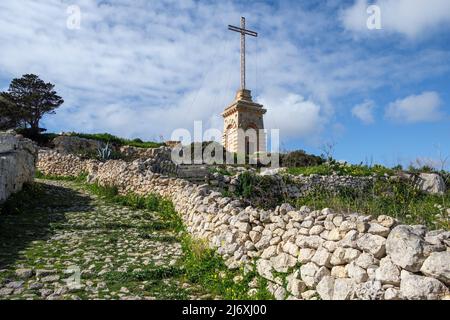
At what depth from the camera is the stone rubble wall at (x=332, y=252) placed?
363cm

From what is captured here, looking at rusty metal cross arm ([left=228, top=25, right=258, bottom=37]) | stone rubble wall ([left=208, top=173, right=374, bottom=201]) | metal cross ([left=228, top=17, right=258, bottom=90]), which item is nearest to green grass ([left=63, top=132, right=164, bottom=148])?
metal cross ([left=228, top=17, right=258, bottom=90])

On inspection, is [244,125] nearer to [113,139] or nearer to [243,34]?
[243,34]

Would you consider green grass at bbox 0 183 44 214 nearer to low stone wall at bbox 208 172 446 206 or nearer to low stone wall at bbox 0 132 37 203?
low stone wall at bbox 0 132 37 203

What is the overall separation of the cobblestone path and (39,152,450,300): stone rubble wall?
104 cm

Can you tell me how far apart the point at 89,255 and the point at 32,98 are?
3004 centimetres

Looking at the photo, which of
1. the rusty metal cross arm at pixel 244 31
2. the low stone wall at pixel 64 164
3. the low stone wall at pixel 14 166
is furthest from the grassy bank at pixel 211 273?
the rusty metal cross arm at pixel 244 31

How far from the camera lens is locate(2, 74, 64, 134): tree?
3278 cm

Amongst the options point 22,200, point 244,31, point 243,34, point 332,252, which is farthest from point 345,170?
→ point 244,31

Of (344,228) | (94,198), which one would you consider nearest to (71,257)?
(344,228)

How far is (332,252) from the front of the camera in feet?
15.3
